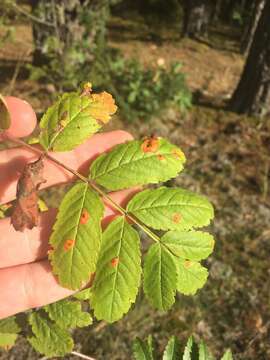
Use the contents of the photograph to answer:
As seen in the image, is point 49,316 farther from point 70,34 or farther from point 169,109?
point 70,34

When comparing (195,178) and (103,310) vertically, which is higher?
(103,310)

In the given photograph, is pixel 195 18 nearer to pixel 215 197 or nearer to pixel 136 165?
pixel 215 197

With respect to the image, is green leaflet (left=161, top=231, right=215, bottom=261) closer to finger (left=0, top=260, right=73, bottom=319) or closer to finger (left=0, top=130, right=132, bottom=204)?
finger (left=0, top=260, right=73, bottom=319)

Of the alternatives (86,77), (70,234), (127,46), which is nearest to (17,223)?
(70,234)

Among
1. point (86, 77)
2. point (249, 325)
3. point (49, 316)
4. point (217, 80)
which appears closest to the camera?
point (49, 316)

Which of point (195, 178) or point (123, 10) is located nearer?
point (195, 178)

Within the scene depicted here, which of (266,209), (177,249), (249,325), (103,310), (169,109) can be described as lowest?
(249,325)

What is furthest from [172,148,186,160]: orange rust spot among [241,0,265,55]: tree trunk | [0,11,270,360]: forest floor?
[241,0,265,55]: tree trunk

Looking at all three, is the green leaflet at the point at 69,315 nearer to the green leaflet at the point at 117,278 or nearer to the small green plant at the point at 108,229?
the small green plant at the point at 108,229
